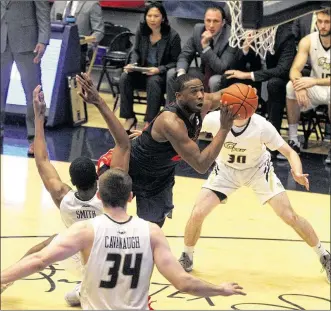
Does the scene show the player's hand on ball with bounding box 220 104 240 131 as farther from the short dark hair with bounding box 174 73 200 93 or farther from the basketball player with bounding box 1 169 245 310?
the basketball player with bounding box 1 169 245 310

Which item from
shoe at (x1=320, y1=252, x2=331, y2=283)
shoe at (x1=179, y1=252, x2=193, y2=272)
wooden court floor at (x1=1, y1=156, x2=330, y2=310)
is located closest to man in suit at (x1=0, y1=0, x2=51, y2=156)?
wooden court floor at (x1=1, y1=156, x2=330, y2=310)

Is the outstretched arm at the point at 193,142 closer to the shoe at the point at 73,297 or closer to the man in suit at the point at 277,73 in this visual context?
the shoe at the point at 73,297

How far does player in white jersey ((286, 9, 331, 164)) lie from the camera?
10.3m

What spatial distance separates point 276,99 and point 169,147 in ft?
14.0

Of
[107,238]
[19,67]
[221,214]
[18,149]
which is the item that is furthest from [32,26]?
[107,238]

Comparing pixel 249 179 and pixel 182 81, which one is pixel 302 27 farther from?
pixel 182 81

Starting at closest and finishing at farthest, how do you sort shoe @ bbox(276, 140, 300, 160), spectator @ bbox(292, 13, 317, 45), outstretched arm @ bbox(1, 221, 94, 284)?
outstretched arm @ bbox(1, 221, 94, 284)
shoe @ bbox(276, 140, 300, 160)
spectator @ bbox(292, 13, 317, 45)

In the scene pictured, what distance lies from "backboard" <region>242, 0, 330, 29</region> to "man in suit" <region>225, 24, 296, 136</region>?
495 cm

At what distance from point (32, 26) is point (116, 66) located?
3.19 m

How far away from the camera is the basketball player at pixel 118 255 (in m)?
4.94

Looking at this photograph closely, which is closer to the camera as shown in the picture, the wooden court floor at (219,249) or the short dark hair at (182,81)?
the short dark hair at (182,81)

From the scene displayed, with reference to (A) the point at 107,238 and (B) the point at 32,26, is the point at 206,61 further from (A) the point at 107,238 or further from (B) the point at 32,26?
(A) the point at 107,238

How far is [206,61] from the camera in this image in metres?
10.9

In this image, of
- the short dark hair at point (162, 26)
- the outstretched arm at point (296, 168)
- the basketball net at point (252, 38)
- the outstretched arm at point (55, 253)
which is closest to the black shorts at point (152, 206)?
the outstretched arm at point (296, 168)
